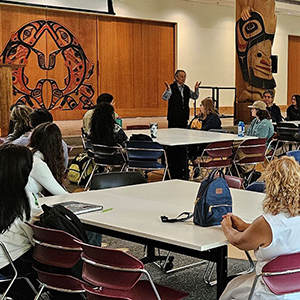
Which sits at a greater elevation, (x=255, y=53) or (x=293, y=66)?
(x=255, y=53)

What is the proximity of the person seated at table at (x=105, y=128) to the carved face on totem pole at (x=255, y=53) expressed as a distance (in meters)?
6.75

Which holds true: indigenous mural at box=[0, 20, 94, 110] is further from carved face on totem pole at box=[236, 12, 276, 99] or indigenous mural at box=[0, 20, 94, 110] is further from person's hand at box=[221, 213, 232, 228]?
person's hand at box=[221, 213, 232, 228]

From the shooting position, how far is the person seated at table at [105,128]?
7648 mm

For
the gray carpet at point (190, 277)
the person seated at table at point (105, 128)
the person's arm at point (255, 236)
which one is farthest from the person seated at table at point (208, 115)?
the person's arm at point (255, 236)

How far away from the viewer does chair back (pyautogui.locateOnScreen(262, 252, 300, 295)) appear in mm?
2789

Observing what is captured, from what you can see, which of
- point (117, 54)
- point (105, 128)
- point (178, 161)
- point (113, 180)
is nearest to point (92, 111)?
point (105, 128)

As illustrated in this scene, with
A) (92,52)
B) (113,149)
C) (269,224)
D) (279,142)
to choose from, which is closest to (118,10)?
(92,52)

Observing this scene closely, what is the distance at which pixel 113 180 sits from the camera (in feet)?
16.1

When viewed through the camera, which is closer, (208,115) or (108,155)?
(108,155)

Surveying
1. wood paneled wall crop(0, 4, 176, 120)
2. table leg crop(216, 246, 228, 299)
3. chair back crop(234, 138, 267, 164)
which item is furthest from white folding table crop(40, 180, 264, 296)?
wood paneled wall crop(0, 4, 176, 120)

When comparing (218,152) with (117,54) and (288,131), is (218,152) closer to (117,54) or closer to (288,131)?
(288,131)

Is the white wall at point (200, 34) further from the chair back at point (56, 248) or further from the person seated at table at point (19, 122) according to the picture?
the chair back at point (56, 248)

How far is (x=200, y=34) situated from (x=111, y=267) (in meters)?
15.0

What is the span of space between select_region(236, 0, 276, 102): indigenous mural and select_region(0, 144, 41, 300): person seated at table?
10902 mm
